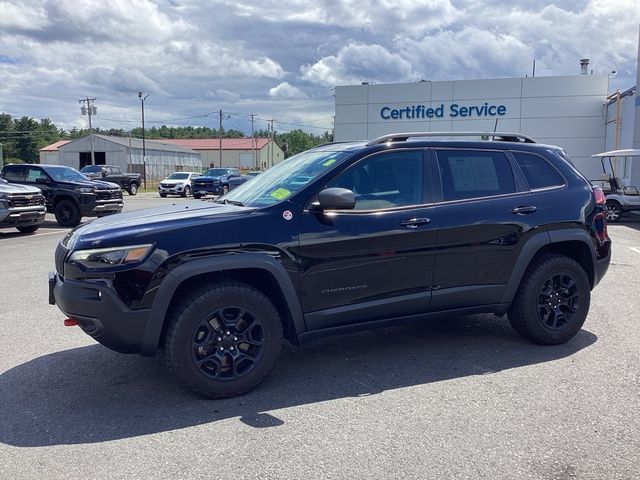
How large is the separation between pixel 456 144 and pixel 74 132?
139 meters

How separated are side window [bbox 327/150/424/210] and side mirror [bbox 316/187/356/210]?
0.87 feet

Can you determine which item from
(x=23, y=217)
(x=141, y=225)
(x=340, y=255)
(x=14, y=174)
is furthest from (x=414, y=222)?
(x=14, y=174)

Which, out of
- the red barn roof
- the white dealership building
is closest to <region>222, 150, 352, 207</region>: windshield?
the white dealership building

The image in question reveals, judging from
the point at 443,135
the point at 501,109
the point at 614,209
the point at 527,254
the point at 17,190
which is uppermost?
the point at 501,109

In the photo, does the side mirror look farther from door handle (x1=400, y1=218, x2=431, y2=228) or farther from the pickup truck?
the pickup truck

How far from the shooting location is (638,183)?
22094 mm

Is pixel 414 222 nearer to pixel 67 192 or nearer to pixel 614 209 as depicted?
pixel 67 192

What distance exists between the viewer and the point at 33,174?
1703cm

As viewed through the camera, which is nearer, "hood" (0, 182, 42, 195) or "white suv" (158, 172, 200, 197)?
"hood" (0, 182, 42, 195)

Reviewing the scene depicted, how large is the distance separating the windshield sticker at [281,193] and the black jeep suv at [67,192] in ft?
44.2

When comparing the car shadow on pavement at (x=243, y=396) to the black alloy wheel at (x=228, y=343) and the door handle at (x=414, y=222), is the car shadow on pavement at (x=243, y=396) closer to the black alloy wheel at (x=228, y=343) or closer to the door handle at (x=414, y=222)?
the black alloy wheel at (x=228, y=343)

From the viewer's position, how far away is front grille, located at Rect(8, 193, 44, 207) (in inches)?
535

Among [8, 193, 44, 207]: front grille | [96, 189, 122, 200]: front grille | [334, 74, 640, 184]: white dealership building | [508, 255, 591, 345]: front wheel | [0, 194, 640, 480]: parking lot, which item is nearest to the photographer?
[0, 194, 640, 480]: parking lot

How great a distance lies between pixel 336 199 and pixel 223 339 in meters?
1.25
